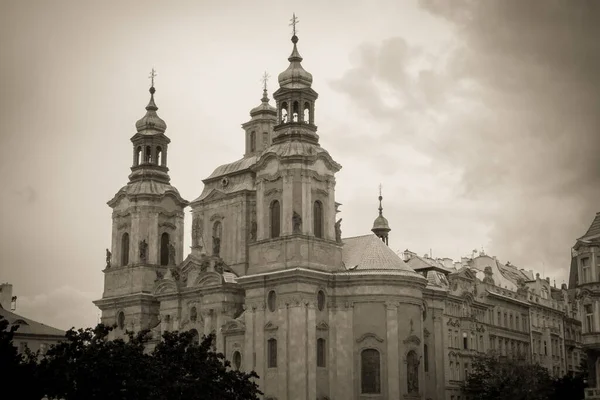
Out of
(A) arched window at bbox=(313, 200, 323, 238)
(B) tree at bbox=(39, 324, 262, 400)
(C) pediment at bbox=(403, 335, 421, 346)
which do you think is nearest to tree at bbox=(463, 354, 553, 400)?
(C) pediment at bbox=(403, 335, 421, 346)

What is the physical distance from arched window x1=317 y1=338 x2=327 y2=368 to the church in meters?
0.09

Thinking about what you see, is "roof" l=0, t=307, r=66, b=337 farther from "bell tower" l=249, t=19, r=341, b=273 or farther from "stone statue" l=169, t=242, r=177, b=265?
"bell tower" l=249, t=19, r=341, b=273

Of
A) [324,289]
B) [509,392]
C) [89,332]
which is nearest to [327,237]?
[324,289]

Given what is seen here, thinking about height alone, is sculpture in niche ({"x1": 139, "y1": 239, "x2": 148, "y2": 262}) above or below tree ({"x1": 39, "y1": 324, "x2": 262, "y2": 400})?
above

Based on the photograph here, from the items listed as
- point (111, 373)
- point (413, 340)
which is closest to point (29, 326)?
point (413, 340)

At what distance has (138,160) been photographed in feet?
242

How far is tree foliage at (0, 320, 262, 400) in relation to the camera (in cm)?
4075

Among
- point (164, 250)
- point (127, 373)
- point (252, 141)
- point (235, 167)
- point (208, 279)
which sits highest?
point (252, 141)

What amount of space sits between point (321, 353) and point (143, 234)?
1891 cm

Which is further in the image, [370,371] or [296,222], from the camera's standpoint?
[296,222]

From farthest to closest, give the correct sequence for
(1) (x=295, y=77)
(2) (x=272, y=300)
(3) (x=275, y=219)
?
(1) (x=295, y=77)
(3) (x=275, y=219)
(2) (x=272, y=300)

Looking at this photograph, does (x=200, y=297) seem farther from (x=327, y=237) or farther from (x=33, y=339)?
(x=33, y=339)

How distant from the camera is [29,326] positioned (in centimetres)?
7269

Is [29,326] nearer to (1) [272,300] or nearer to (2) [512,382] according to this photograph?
(1) [272,300]
